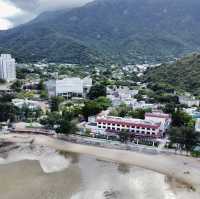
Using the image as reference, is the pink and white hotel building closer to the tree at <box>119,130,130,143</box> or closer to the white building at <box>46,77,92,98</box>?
the tree at <box>119,130,130,143</box>

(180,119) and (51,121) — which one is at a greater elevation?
(180,119)

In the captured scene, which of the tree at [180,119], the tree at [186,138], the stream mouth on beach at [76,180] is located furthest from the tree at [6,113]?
the tree at [186,138]

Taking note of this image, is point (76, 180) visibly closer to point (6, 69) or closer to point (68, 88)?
point (68, 88)

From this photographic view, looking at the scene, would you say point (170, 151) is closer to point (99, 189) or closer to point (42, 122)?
point (99, 189)

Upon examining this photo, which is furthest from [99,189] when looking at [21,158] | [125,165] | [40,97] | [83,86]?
[83,86]

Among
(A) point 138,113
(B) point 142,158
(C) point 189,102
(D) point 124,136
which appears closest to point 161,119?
(A) point 138,113

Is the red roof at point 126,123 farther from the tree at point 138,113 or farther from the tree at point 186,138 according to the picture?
the tree at point 138,113
